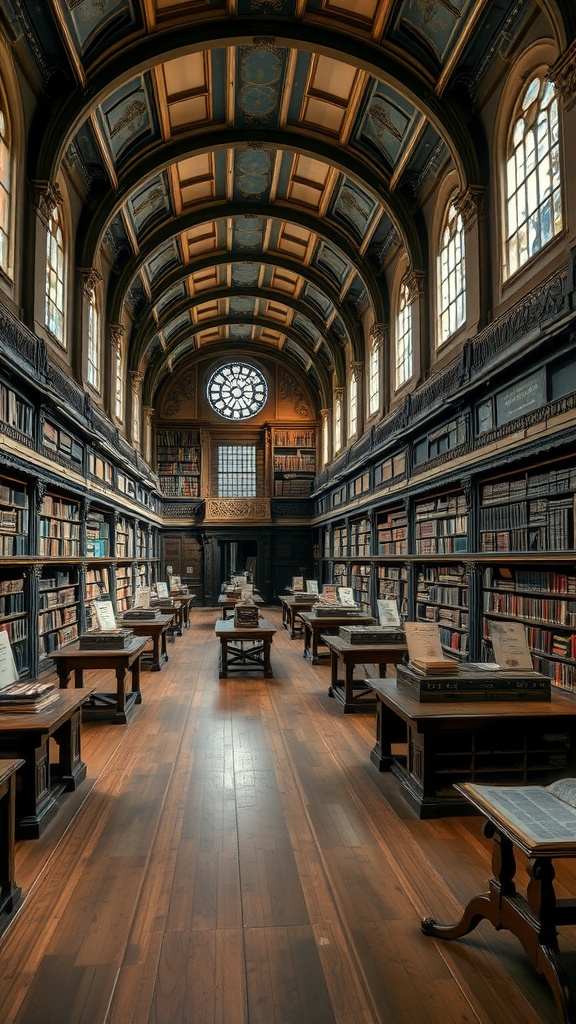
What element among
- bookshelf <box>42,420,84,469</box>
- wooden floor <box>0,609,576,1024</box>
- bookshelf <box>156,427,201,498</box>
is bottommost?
wooden floor <box>0,609,576,1024</box>

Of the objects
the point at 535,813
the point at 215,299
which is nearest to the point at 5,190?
the point at 535,813

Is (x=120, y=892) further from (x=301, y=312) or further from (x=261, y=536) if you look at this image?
(x=261, y=536)

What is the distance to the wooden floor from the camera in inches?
81.2

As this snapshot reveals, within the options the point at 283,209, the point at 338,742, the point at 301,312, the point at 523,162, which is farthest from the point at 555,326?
the point at 301,312

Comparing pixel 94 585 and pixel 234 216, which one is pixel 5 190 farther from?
pixel 234 216

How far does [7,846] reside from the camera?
2.60 meters

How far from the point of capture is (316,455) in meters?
22.5

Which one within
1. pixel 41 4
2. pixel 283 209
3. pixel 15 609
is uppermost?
pixel 283 209

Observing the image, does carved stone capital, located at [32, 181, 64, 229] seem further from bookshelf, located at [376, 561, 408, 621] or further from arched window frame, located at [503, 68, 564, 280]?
bookshelf, located at [376, 561, 408, 621]

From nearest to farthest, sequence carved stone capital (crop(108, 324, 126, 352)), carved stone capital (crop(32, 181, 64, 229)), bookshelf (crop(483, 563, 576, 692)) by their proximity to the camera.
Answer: bookshelf (crop(483, 563, 576, 692)) → carved stone capital (crop(32, 181, 64, 229)) → carved stone capital (crop(108, 324, 126, 352))

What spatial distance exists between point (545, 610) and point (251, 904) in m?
4.21

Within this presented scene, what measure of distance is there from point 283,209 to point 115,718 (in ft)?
40.9

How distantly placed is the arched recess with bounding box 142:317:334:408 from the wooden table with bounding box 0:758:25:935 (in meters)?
16.7

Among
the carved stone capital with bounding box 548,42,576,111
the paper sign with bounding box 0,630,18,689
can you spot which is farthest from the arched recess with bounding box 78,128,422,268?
the paper sign with bounding box 0,630,18,689
